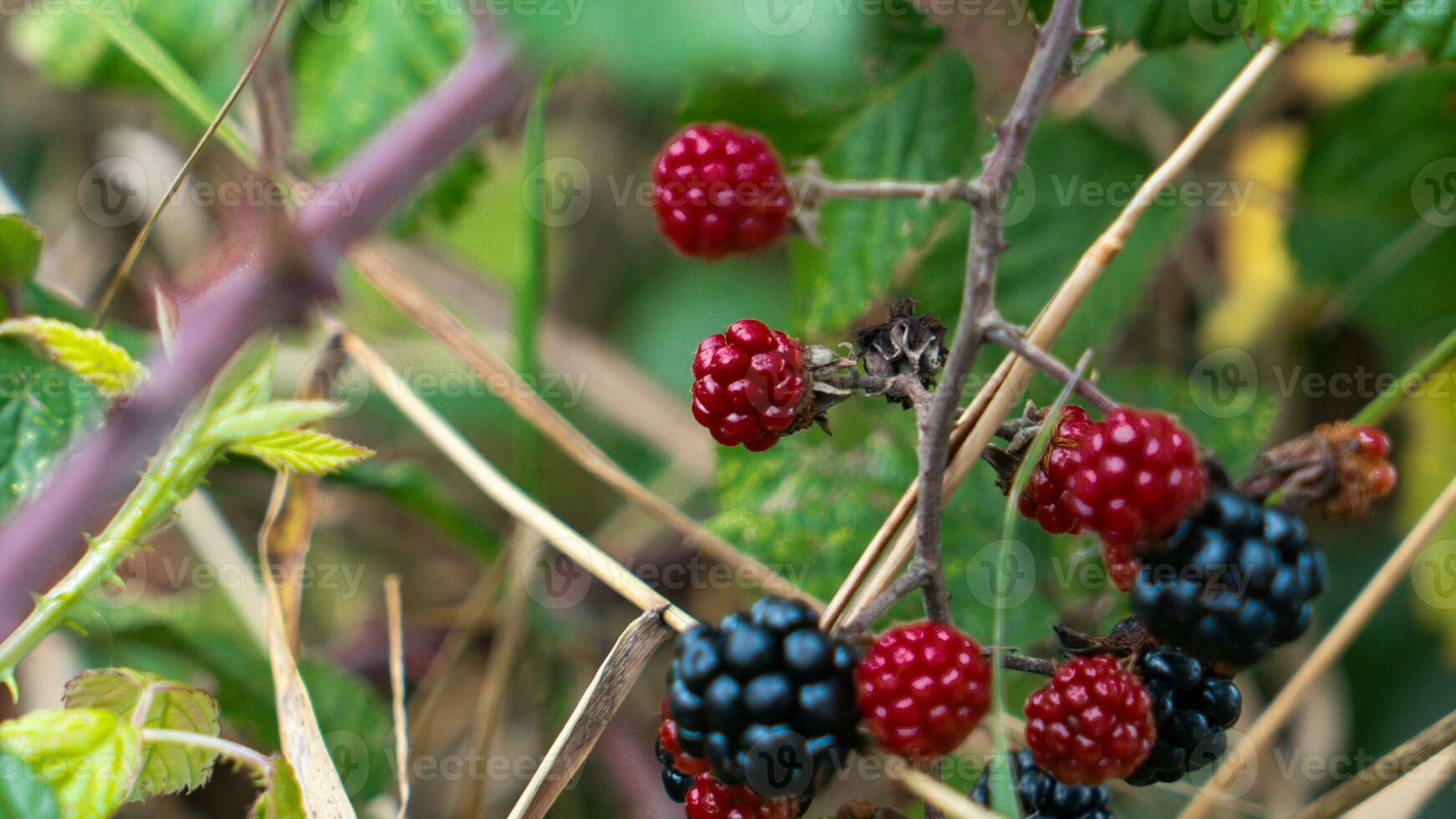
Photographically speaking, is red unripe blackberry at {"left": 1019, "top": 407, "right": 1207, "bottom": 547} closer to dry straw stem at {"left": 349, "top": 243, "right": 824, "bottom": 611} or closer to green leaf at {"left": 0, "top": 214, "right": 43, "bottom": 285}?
dry straw stem at {"left": 349, "top": 243, "right": 824, "bottom": 611}

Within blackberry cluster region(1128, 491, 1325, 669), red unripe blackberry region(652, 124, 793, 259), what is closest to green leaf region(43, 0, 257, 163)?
red unripe blackberry region(652, 124, 793, 259)

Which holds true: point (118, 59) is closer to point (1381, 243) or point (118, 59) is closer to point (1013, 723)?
point (1013, 723)

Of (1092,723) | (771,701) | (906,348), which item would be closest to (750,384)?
(906,348)

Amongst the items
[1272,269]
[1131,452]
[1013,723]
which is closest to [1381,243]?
[1272,269]

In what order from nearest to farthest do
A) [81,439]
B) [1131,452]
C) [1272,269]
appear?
1. [1131,452]
2. [81,439]
3. [1272,269]

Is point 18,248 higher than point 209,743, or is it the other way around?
point 18,248

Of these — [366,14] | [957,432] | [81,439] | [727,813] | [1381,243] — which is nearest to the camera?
[727,813]

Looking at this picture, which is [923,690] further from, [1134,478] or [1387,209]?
[1387,209]
